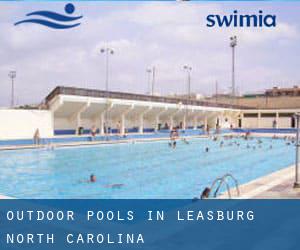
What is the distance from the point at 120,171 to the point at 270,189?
22.7 feet

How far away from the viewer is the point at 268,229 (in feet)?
16.9

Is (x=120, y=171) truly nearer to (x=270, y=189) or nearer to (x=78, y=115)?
(x=270, y=189)

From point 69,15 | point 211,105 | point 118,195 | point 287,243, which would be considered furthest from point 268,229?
point 211,105

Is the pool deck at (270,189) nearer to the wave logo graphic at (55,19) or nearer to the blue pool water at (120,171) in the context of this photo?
the blue pool water at (120,171)

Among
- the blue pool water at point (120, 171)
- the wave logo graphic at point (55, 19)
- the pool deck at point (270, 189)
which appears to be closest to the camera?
the pool deck at point (270, 189)

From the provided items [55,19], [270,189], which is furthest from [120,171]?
[55,19]

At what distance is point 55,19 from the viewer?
19859 mm

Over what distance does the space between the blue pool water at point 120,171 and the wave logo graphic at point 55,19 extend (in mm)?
6745

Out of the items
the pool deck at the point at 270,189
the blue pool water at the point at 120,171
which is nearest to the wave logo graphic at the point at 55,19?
the blue pool water at the point at 120,171

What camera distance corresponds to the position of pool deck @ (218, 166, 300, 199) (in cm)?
705

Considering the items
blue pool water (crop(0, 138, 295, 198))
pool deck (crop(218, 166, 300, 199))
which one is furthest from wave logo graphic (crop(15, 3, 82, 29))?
pool deck (crop(218, 166, 300, 199))

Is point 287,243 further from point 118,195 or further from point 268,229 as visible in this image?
point 118,195

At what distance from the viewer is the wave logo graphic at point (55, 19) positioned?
1938 centimetres

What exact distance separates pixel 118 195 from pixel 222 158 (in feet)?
30.7
